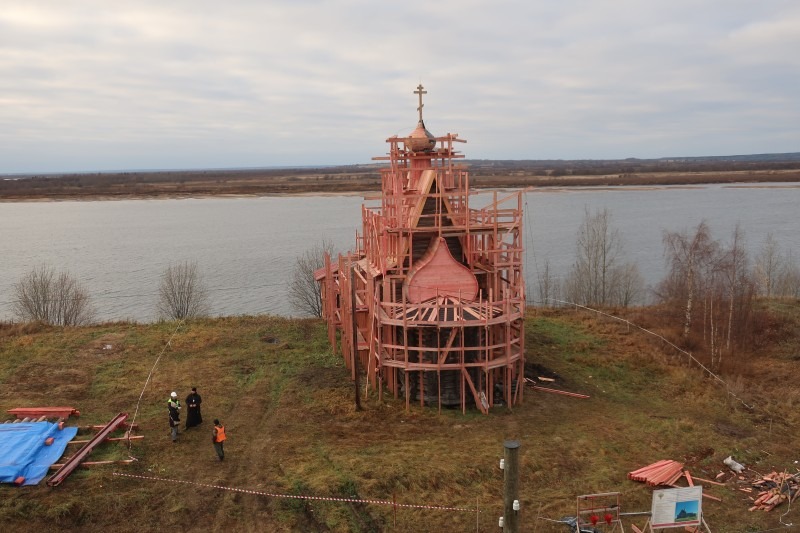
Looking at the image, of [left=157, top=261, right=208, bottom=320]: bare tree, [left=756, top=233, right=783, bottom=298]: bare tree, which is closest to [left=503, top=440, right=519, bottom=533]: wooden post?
[left=157, top=261, right=208, bottom=320]: bare tree

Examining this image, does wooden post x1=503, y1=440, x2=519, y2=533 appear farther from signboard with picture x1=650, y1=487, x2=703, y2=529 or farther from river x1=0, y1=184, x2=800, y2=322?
river x1=0, y1=184, x2=800, y2=322

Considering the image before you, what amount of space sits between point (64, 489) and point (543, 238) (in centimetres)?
5716

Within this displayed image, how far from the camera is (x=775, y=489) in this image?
15.3m

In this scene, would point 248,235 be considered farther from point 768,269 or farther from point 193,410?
point 193,410

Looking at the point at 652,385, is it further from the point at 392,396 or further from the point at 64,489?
the point at 64,489

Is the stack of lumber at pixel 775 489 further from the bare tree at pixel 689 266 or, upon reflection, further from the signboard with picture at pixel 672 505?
the bare tree at pixel 689 266

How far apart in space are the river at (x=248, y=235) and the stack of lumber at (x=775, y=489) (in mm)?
24901

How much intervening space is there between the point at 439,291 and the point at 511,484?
36.0 ft

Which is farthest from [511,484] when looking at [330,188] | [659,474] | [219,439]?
[330,188]

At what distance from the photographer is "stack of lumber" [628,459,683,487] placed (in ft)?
51.9

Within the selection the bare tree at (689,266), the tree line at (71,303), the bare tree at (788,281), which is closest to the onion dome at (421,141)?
the bare tree at (689,266)

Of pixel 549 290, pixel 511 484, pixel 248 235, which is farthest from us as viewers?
pixel 248 235

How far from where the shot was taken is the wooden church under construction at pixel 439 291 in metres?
20.6

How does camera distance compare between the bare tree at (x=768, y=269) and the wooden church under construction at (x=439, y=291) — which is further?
the bare tree at (x=768, y=269)
